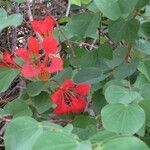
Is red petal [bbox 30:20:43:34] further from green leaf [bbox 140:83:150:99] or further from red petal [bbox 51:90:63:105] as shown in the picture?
green leaf [bbox 140:83:150:99]

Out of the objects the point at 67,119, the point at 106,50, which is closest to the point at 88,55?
the point at 106,50

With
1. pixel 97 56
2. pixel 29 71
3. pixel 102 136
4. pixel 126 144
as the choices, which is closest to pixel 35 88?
pixel 29 71

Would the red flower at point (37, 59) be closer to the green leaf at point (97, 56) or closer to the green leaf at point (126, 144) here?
the green leaf at point (97, 56)

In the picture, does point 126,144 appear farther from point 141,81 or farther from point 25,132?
point 141,81

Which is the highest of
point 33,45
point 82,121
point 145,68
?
point 33,45

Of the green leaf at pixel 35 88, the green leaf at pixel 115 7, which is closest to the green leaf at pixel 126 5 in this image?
the green leaf at pixel 115 7

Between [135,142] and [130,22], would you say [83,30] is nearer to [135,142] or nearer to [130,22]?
[130,22]
